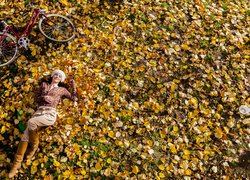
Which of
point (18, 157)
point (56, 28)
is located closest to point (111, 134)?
point (18, 157)

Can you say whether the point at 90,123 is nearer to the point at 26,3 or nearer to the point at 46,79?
the point at 46,79

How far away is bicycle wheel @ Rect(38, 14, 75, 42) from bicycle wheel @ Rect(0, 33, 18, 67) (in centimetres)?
86

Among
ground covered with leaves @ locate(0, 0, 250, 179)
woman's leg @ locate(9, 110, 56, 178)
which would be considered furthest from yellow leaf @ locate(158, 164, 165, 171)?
woman's leg @ locate(9, 110, 56, 178)

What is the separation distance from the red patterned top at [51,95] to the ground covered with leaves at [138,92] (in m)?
0.36

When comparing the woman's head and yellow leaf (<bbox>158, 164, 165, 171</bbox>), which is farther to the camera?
the woman's head

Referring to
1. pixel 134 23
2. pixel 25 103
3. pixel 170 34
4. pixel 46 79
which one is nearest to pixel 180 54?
pixel 170 34

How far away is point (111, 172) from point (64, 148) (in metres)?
1.18

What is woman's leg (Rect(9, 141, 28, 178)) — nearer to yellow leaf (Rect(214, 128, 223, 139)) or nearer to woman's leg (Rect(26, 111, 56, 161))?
woman's leg (Rect(26, 111, 56, 161))

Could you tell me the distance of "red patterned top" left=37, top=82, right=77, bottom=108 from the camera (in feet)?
19.1

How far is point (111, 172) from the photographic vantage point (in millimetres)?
5785

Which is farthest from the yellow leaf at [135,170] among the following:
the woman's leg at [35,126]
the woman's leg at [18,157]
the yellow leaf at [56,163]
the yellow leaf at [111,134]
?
the woman's leg at [18,157]

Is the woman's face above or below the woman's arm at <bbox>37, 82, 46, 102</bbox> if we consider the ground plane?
above

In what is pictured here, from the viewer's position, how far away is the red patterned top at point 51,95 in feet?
19.1

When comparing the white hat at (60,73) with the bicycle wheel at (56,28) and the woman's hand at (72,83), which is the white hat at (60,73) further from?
the bicycle wheel at (56,28)
